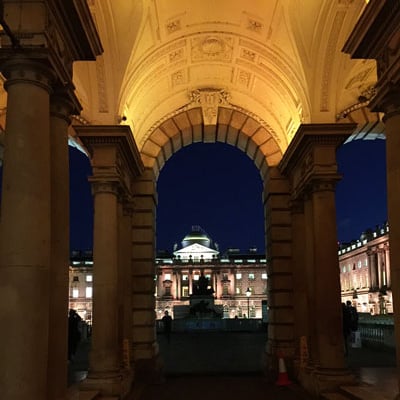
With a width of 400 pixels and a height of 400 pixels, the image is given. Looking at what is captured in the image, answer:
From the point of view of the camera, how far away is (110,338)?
16.5m

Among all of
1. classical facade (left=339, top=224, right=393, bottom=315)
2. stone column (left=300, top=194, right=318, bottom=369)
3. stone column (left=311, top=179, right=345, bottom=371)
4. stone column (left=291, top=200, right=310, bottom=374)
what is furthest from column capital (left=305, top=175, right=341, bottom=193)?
classical facade (left=339, top=224, right=393, bottom=315)

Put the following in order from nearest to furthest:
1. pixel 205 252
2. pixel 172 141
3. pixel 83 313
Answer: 1. pixel 172 141
2. pixel 83 313
3. pixel 205 252

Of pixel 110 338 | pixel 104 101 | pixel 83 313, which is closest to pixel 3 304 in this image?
pixel 110 338

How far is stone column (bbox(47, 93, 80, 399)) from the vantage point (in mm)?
9938

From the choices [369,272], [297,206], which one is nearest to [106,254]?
[297,206]

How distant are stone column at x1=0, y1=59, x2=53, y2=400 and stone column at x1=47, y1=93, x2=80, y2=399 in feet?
3.74

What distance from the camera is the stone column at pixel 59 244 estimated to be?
9.94 meters

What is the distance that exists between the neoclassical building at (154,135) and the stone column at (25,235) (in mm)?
20

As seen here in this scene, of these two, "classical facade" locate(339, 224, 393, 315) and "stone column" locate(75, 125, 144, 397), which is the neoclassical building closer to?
"stone column" locate(75, 125, 144, 397)

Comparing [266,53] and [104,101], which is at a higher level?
[266,53]

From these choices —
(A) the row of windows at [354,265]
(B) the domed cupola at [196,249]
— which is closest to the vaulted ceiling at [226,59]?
(A) the row of windows at [354,265]

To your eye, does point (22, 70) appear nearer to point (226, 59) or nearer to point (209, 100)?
point (226, 59)

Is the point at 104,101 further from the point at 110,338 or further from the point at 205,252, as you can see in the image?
the point at 205,252

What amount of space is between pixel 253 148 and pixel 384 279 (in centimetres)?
7748
